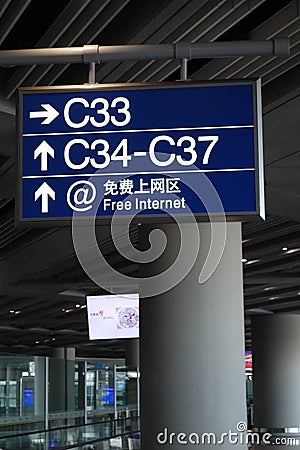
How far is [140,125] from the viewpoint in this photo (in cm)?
396

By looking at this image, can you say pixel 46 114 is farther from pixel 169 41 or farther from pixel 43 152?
pixel 169 41

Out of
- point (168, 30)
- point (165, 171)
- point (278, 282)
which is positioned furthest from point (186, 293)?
point (278, 282)

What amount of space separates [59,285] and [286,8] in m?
14.2

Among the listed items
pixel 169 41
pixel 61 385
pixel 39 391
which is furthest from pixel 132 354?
pixel 169 41

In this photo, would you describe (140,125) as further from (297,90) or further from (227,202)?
(297,90)

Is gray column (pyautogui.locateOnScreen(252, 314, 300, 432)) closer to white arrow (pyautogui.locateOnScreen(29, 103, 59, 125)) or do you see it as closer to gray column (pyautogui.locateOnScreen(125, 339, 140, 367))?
gray column (pyautogui.locateOnScreen(125, 339, 140, 367))

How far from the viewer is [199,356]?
6949 mm

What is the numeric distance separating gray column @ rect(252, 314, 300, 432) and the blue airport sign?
1767cm

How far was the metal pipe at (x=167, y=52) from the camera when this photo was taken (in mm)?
3945

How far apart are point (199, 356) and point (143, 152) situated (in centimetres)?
339

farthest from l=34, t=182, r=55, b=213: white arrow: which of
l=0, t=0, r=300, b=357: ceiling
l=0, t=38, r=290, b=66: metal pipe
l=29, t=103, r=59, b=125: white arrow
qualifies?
l=0, t=38, r=290, b=66: metal pipe

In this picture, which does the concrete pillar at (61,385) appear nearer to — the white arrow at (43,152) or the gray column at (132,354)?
the white arrow at (43,152)

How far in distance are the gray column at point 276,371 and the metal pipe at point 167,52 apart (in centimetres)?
1775

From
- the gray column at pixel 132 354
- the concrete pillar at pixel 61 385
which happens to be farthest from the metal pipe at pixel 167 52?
the gray column at pixel 132 354
